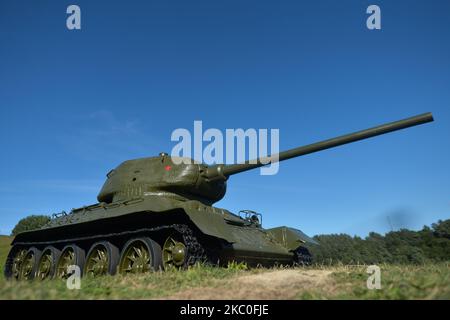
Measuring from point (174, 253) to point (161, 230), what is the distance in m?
0.73

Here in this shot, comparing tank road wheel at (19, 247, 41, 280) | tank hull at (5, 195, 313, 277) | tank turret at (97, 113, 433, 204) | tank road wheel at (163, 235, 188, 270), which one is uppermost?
tank turret at (97, 113, 433, 204)

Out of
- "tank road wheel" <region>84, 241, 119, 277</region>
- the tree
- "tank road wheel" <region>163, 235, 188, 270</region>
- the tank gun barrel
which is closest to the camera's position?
the tank gun barrel

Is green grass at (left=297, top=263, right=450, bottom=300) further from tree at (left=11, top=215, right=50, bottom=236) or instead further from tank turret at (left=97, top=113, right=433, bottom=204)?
tree at (left=11, top=215, right=50, bottom=236)

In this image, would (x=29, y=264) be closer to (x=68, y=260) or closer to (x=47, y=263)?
(x=47, y=263)

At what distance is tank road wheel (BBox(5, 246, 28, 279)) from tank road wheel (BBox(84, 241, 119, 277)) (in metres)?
4.57

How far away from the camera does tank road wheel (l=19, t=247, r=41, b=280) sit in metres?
14.1

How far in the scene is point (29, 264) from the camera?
14.6 m

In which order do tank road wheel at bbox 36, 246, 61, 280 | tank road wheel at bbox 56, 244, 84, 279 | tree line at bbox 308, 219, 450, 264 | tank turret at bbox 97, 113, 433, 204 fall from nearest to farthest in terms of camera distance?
tank turret at bbox 97, 113, 433, 204, tank road wheel at bbox 56, 244, 84, 279, tank road wheel at bbox 36, 246, 61, 280, tree line at bbox 308, 219, 450, 264

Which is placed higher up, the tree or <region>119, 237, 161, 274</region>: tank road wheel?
the tree

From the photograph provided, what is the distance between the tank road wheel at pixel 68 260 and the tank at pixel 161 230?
28mm

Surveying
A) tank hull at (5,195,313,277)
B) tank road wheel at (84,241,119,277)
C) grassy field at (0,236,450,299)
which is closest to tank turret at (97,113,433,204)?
tank hull at (5,195,313,277)

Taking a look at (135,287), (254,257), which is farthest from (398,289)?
(254,257)

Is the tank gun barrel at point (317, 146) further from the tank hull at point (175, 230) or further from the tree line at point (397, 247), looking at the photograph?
the tree line at point (397, 247)

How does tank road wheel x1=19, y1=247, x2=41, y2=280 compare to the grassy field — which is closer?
the grassy field
